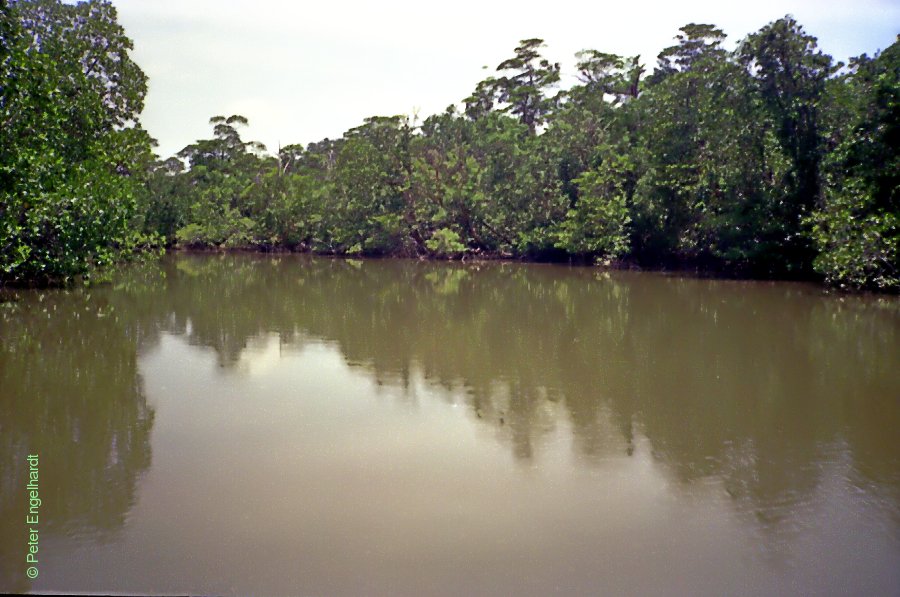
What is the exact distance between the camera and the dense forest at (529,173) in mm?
15453

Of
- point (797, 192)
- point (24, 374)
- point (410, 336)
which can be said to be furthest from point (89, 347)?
point (797, 192)

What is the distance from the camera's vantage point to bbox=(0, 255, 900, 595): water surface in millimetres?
3734

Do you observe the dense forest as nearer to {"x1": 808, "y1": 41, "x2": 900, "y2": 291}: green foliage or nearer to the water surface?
{"x1": 808, "y1": 41, "x2": 900, "y2": 291}: green foliage

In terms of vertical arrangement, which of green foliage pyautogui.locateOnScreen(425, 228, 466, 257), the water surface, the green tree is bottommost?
the water surface

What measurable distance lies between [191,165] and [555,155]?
25.7 m

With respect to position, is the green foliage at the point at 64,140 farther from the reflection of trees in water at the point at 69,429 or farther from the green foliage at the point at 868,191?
the green foliage at the point at 868,191

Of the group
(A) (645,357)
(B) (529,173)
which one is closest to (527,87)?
(B) (529,173)

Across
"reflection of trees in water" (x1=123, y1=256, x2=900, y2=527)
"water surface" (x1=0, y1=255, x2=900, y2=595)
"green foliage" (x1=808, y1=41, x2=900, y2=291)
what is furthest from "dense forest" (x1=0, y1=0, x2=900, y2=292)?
"water surface" (x1=0, y1=255, x2=900, y2=595)

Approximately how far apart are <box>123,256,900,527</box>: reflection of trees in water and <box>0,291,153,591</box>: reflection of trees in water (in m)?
1.65

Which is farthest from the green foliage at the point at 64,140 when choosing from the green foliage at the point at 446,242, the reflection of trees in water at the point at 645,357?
the green foliage at the point at 446,242

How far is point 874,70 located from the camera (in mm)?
18938

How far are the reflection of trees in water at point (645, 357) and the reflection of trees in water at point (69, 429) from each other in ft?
5.41

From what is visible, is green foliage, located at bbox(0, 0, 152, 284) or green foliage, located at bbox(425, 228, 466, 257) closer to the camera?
green foliage, located at bbox(0, 0, 152, 284)

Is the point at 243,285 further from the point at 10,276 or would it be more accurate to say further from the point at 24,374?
the point at 24,374
